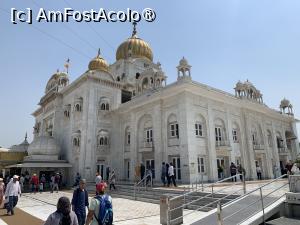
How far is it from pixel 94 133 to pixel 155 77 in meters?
8.61

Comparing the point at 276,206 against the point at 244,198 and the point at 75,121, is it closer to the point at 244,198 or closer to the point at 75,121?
the point at 244,198

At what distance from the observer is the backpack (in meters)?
4.68

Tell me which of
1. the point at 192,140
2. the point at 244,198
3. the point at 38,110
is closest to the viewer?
the point at 244,198

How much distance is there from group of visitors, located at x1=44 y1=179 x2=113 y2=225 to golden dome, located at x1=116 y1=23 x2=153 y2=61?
30.2m

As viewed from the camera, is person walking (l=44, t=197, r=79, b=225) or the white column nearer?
person walking (l=44, t=197, r=79, b=225)

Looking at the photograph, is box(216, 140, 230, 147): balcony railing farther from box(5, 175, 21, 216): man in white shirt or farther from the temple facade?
box(5, 175, 21, 216): man in white shirt

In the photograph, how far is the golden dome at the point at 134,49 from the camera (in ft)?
114

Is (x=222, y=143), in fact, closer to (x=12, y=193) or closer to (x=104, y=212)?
(x=12, y=193)

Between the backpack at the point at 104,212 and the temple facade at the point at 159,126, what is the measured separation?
43.8ft

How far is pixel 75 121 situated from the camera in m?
26.6

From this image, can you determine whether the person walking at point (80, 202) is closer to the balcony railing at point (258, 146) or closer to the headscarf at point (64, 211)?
the headscarf at point (64, 211)

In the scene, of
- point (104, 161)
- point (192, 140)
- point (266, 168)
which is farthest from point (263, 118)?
point (104, 161)

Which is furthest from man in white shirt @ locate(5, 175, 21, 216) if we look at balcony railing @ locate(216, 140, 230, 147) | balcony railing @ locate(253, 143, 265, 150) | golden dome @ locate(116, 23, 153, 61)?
golden dome @ locate(116, 23, 153, 61)

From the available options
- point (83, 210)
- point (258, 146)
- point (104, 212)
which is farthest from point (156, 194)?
point (258, 146)
